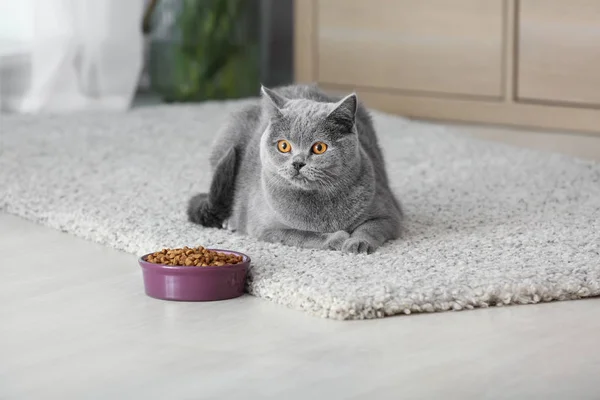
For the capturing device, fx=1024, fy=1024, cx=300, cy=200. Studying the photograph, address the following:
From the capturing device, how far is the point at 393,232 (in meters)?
2.09

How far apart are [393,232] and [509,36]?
1413 millimetres

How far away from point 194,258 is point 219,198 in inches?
18.8

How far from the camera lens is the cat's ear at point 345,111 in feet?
6.46

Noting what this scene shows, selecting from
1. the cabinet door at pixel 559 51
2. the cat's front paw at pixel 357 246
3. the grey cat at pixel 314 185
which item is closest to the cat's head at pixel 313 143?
the grey cat at pixel 314 185

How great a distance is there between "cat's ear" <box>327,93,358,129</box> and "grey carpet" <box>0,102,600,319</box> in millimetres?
262

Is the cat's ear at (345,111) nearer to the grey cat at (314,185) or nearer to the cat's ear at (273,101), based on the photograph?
the grey cat at (314,185)

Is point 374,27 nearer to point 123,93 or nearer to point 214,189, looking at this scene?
point 123,93

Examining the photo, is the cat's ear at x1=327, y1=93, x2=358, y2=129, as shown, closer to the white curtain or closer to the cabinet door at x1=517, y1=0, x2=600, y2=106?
the cabinet door at x1=517, y1=0, x2=600, y2=106

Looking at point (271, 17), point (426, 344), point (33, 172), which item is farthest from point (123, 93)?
point (426, 344)

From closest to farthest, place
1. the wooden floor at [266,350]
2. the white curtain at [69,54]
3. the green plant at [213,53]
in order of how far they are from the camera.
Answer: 1. the wooden floor at [266,350]
2. the white curtain at [69,54]
3. the green plant at [213,53]

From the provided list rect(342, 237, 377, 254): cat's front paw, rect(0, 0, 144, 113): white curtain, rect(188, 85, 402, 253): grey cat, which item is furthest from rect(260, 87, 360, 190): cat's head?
rect(0, 0, 144, 113): white curtain

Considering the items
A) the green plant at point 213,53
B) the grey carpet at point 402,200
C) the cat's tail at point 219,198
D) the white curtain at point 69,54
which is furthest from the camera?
the green plant at point 213,53

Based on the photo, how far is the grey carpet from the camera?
5.74ft

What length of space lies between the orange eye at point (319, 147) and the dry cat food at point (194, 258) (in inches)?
11.3
